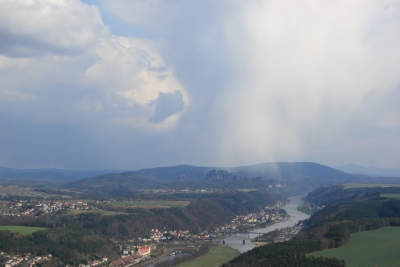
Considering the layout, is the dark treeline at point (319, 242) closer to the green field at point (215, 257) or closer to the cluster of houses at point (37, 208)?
the green field at point (215, 257)

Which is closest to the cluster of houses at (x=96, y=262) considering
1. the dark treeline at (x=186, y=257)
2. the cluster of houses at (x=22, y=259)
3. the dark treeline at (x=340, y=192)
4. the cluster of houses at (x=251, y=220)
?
the cluster of houses at (x=22, y=259)

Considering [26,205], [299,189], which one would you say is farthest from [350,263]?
[299,189]

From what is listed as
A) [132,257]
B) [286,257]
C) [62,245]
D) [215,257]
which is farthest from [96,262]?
[286,257]

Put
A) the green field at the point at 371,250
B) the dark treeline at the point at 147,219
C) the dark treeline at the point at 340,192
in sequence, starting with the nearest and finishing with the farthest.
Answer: the green field at the point at 371,250 < the dark treeline at the point at 147,219 < the dark treeline at the point at 340,192

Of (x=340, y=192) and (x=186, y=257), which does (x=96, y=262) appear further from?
(x=340, y=192)

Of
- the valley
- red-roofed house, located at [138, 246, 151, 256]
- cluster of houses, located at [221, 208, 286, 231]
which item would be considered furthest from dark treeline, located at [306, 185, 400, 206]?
red-roofed house, located at [138, 246, 151, 256]

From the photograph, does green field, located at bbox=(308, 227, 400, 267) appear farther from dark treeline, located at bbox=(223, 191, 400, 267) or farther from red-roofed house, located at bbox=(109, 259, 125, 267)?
red-roofed house, located at bbox=(109, 259, 125, 267)
